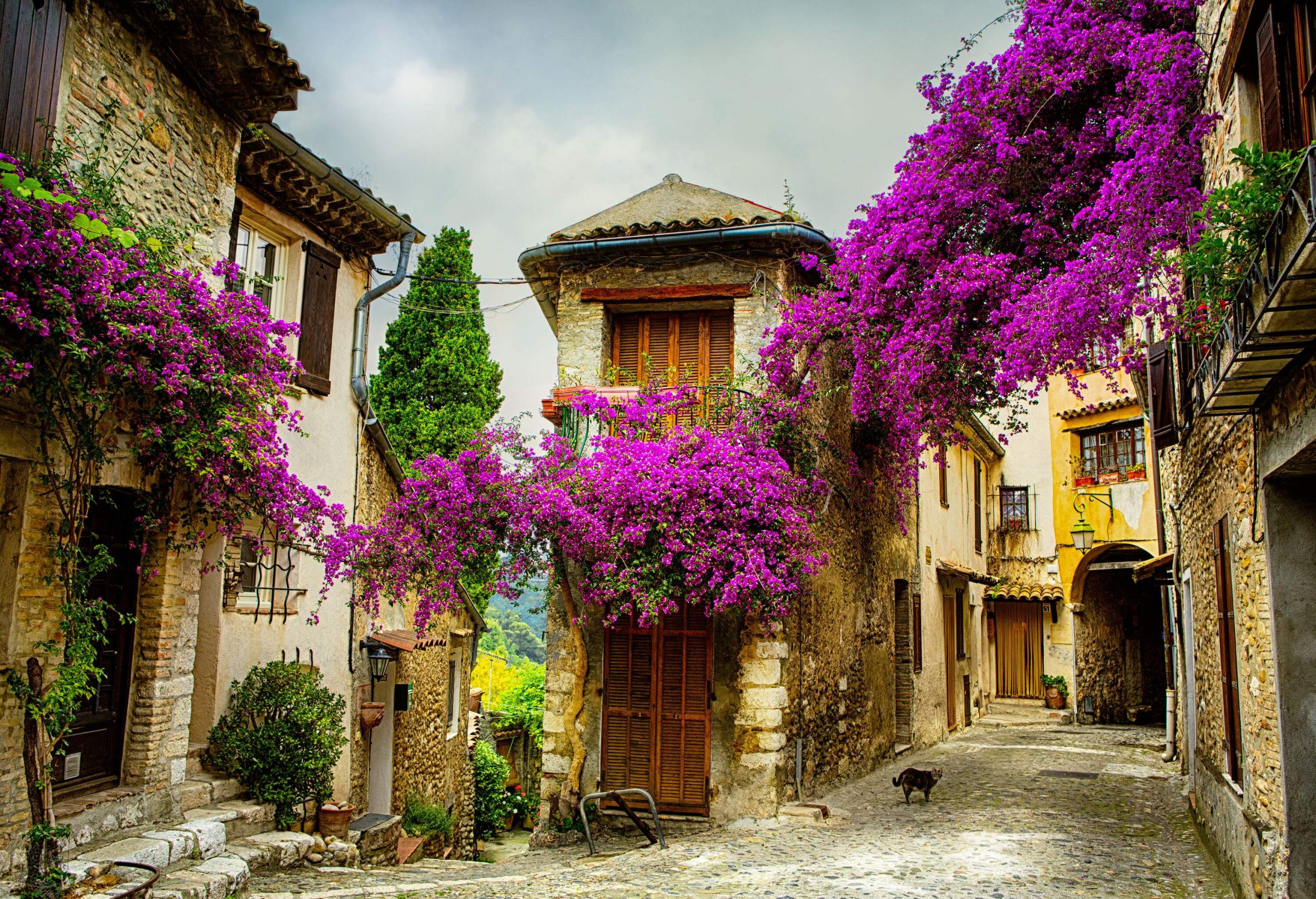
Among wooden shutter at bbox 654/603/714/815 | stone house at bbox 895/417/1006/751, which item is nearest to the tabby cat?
wooden shutter at bbox 654/603/714/815

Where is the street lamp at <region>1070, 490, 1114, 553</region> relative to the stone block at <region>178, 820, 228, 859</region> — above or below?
above

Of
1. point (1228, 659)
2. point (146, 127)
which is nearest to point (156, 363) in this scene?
point (146, 127)

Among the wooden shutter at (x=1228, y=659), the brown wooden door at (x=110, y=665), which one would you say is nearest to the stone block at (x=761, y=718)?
the wooden shutter at (x=1228, y=659)

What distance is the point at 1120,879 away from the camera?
685cm

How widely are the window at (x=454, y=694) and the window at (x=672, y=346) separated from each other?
6.60 meters

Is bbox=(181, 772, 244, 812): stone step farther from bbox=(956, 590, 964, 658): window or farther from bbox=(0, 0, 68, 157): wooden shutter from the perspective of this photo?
bbox=(956, 590, 964, 658): window

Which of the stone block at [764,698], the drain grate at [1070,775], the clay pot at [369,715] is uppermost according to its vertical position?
the stone block at [764,698]

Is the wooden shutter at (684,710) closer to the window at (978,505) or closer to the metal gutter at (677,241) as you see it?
the metal gutter at (677,241)

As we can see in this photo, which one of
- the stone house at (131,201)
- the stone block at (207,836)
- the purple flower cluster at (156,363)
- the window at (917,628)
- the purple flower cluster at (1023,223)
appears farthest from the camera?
the window at (917,628)

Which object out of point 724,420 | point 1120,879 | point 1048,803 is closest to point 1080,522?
point 1048,803

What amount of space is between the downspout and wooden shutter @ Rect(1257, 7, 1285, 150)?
861 cm

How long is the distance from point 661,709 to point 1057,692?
15239 millimetres

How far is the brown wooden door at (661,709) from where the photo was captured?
32.7 feet

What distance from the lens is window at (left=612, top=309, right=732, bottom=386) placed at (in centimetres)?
Result: 1082
